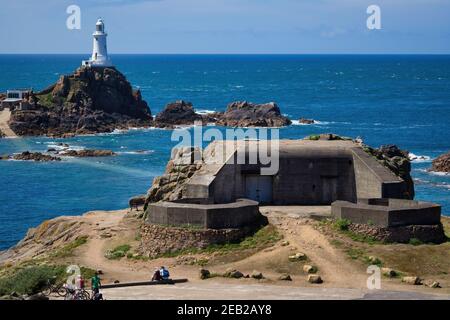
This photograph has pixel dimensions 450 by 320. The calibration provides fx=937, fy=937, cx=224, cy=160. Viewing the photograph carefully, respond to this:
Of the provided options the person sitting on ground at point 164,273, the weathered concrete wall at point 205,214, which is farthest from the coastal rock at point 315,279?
the weathered concrete wall at point 205,214

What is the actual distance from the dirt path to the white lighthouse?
12.4 m

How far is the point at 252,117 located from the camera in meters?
114

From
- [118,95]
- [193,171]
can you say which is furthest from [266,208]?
[118,95]

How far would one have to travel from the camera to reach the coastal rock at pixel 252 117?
111m

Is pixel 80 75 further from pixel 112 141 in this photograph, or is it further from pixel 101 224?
pixel 101 224

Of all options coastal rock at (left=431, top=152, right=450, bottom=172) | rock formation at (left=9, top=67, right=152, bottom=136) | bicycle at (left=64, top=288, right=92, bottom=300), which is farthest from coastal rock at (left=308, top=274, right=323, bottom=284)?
rock formation at (left=9, top=67, right=152, bottom=136)

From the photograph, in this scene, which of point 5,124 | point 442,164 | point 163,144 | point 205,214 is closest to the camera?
point 205,214

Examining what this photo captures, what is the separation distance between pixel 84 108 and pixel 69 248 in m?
79.8

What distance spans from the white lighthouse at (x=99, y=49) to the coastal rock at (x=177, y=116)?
12393 millimetres

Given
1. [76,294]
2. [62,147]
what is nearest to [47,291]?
[76,294]

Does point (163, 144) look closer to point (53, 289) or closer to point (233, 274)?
point (233, 274)

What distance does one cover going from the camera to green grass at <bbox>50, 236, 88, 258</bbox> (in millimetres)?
34594

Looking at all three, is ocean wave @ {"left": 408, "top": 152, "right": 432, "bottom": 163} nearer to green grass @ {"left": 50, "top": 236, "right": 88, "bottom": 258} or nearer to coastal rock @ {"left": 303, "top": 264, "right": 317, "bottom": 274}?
green grass @ {"left": 50, "top": 236, "right": 88, "bottom": 258}

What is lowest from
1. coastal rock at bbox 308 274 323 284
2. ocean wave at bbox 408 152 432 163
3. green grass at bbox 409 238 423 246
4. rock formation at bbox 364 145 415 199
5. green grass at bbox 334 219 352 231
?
ocean wave at bbox 408 152 432 163
